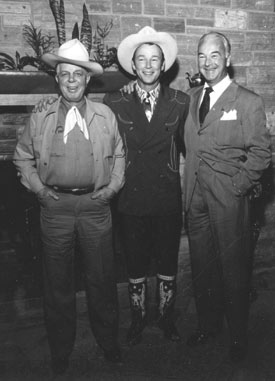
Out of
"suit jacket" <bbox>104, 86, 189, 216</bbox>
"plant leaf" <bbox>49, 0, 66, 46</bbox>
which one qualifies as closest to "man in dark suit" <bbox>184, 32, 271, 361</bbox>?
"suit jacket" <bbox>104, 86, 189, 216</bbox>

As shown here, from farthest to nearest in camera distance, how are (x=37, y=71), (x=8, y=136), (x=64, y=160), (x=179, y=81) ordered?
1. (x=179, y=81)
2. (x=8, y=136)
3. (x=37, y=71)
4. (x=64, y=160)

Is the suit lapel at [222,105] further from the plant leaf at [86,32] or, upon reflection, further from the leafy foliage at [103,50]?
the plant leaf at [86,32]

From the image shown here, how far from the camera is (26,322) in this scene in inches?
163

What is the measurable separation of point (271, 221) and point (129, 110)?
2.54 metres

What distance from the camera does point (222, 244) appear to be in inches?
129

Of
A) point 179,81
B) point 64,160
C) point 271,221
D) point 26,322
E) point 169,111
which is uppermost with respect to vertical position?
point 179,81

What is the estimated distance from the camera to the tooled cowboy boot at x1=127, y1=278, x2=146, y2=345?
3.65 m

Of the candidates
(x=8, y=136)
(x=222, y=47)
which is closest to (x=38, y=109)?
(x=8, y=136)

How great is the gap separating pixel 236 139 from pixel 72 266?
1608mm

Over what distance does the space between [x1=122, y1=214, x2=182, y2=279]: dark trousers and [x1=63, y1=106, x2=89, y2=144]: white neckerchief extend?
2.78 feet

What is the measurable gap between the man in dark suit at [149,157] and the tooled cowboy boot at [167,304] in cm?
2

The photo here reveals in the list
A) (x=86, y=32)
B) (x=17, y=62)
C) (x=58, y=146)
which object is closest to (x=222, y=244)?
(x=58, y=146)

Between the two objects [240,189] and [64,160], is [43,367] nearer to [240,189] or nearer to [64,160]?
[64,160]

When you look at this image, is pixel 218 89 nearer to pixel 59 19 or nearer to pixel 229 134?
pixel 229 134
